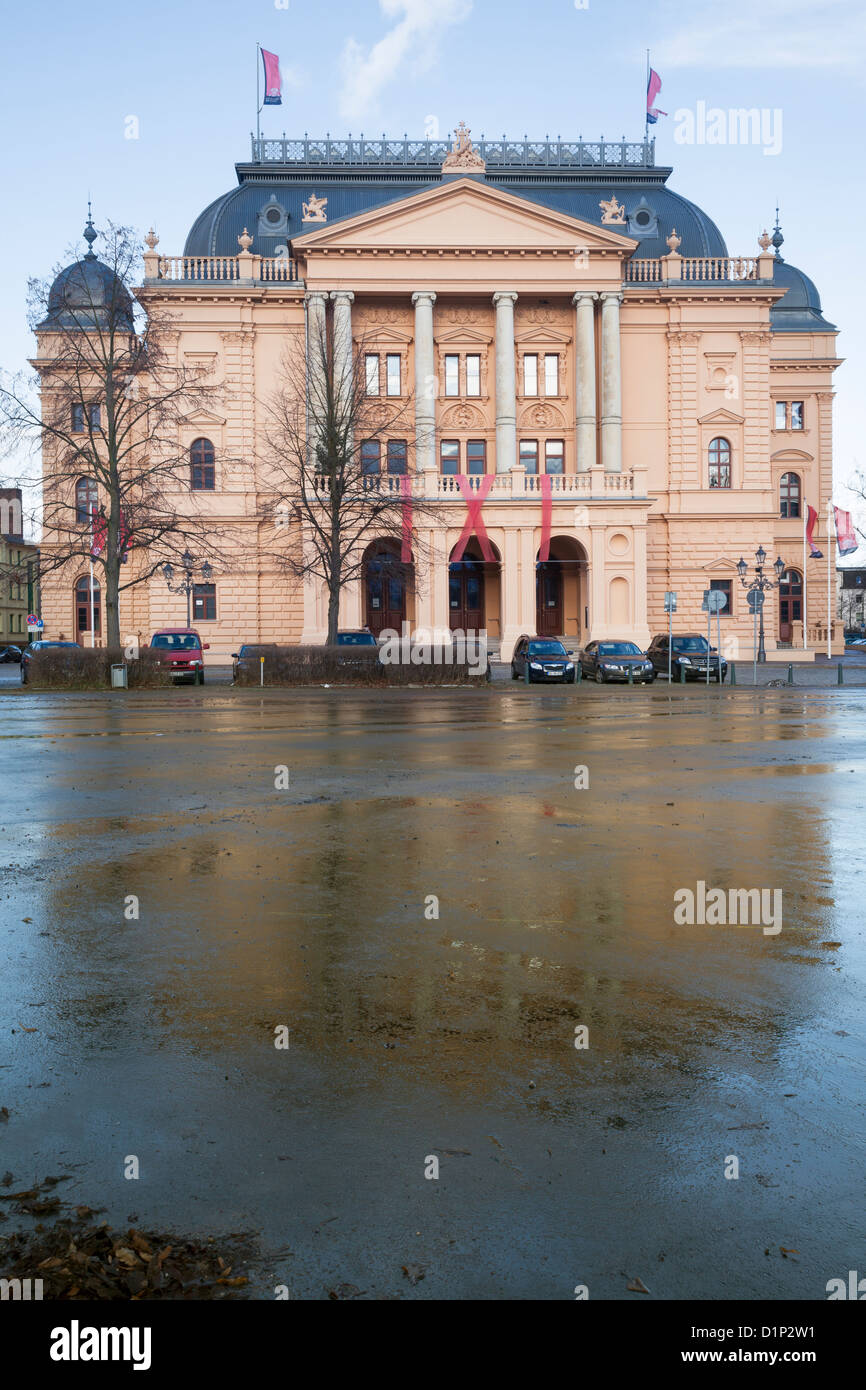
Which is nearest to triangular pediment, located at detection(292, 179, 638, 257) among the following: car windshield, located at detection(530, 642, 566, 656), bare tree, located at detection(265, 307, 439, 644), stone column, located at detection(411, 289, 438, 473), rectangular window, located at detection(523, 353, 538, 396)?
stone column, located at detection(411, 289, 438, 473)

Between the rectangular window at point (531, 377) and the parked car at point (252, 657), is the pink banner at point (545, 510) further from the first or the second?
the parked car at point (252, 657)

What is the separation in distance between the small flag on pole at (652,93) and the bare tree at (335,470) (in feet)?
71.0

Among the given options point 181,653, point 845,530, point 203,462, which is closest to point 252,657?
point 181,653

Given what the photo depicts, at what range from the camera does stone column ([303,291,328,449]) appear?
46031 millimetres

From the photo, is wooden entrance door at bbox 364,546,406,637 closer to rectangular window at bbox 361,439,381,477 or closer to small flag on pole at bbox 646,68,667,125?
rectangular window at bbox 361,439,381,477

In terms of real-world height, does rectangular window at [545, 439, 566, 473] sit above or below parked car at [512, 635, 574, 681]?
above

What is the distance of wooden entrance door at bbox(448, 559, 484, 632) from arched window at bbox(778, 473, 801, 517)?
21429mm

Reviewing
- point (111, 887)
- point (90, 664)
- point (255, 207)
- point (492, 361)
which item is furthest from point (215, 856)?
point (255, 207)

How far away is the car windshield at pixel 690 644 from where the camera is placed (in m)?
45.0

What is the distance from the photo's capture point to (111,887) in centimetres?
806

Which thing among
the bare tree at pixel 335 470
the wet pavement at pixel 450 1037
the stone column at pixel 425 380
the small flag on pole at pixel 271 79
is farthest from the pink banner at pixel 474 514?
the wet pavement at pixel 450 1037

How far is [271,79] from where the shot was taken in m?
61.5

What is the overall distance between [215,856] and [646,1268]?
6537 mm

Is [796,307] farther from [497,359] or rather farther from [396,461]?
[396,461]
